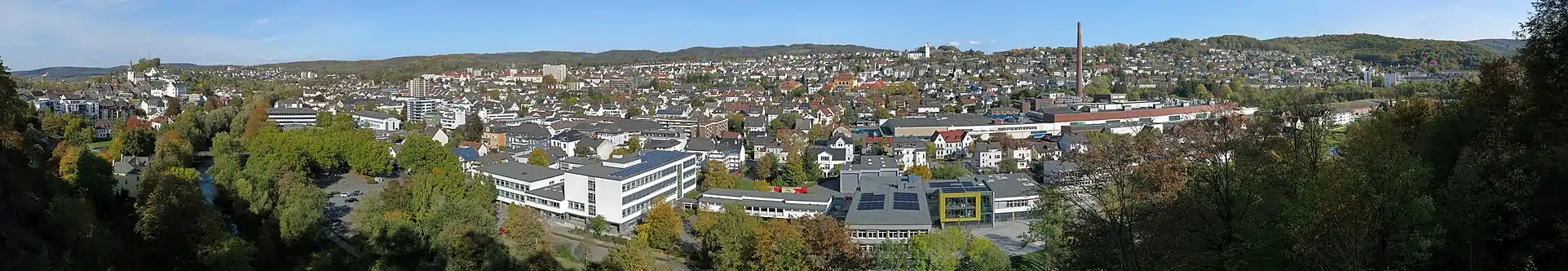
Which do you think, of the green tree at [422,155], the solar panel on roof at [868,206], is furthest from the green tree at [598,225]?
the green tree at [422,155]

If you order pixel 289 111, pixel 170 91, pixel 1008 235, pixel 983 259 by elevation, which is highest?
pixel 170 91

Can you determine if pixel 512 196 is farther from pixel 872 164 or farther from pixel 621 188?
pixel 872 164

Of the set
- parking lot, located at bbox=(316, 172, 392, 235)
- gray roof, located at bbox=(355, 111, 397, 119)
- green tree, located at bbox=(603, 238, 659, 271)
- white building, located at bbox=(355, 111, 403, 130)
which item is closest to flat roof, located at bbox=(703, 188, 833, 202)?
green tree, located at bbox=(603, 238, 659, 271)

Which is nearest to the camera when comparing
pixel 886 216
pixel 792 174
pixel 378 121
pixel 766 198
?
pixel 886 216

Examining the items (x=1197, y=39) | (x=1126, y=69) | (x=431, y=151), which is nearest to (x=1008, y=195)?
(x=431, y=151)

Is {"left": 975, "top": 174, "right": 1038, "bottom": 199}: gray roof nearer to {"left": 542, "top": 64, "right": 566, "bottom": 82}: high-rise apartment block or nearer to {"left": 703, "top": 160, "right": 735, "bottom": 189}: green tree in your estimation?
{"left": 703, "top": 160, "right": 735, "bottom": 189}: green tree

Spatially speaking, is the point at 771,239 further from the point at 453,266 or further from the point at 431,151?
the point at 431,151

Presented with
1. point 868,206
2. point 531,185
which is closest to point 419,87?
point 531,185
